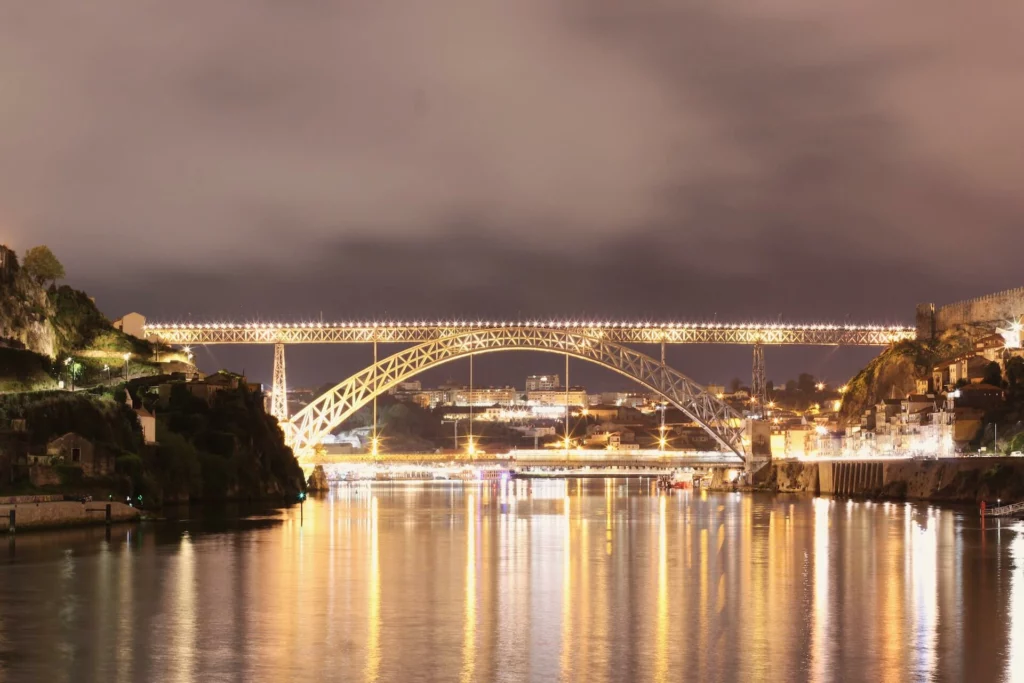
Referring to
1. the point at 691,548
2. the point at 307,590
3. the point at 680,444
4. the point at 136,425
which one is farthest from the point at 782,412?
the point at 307,590

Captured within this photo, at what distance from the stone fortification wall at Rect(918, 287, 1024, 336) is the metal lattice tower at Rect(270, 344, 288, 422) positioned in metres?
50.6

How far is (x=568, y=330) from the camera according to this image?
9550 centimetres

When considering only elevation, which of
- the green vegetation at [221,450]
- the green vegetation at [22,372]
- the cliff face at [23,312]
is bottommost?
the green vegetation at [221,450]

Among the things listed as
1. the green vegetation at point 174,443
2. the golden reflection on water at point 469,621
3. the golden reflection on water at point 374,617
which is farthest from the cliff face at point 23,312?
the golden reflection on water at point 469,621

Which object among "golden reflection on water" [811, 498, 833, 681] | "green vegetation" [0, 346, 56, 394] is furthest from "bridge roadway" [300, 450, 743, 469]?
"golden reflection on water" [811, 498, 833, 681]

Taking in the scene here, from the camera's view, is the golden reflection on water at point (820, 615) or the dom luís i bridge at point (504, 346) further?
the dom luís i bridge at point (504, 346)

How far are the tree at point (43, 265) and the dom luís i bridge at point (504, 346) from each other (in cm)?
1536

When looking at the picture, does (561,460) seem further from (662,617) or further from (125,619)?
(125,619)

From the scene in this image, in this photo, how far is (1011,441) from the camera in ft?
222

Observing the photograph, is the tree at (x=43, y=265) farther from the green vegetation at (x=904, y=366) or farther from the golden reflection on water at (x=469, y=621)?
the green vegetation at (x=904, y=366)

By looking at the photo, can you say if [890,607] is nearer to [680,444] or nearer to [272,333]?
[272,333]

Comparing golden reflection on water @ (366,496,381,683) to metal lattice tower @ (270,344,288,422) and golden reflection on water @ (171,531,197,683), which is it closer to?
golden reflection on water @ (171,531,197,683)

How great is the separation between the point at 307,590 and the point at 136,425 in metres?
32.8

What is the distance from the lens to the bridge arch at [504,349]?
8806 centimetres
